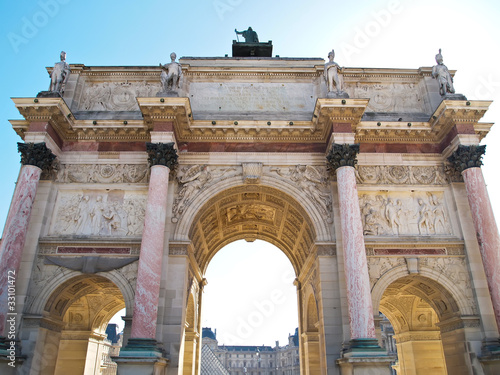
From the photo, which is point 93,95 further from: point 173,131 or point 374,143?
point 374,143

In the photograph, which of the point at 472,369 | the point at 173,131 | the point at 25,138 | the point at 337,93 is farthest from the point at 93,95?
the point at 472,369

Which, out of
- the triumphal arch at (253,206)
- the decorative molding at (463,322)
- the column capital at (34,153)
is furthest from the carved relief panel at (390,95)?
the column capital at (34,153)

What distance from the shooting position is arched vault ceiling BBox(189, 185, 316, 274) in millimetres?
17156

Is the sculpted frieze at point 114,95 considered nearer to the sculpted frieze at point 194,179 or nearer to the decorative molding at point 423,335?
the sculpted frieze at point 194,179

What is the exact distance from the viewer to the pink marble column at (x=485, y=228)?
45.9 feet

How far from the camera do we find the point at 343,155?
1548 centimetres

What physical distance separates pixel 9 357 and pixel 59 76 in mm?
11328

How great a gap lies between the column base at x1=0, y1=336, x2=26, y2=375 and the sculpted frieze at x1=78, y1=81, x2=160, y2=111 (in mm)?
10340

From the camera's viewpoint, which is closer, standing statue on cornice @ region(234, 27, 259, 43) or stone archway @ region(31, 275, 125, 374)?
stone archway @ region(31, 275, 125, 374)

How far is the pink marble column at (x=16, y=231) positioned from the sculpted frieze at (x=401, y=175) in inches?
512

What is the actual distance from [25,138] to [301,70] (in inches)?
494

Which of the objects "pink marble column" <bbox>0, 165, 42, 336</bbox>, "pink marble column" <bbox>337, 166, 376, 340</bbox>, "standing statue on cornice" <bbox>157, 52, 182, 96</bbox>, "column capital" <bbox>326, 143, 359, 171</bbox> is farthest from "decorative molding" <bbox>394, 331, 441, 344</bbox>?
"pink marble column" <bbox>0, 165, 42, 336</bbox>

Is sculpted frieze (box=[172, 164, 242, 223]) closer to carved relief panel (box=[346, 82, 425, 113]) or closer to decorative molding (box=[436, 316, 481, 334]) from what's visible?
carved relief panel (box=[346, 82, 425, 113])

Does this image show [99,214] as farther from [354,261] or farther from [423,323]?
[423,323]
